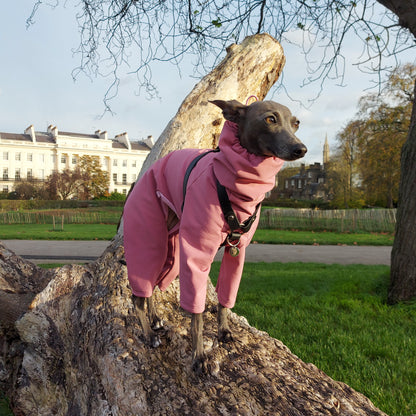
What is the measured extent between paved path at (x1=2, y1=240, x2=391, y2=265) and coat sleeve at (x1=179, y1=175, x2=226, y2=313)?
10.2 metres

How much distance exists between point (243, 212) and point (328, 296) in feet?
15.9

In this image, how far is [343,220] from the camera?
2319 cm

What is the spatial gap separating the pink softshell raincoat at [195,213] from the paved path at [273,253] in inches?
385

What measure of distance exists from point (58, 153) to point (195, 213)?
276ft

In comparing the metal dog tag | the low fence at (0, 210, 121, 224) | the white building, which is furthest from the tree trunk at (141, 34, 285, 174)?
the white building

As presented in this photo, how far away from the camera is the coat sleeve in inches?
84.5

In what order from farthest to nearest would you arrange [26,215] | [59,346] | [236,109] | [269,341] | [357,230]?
[26,215] < [357,230] < [59,346] < [269,341] < [236,109]

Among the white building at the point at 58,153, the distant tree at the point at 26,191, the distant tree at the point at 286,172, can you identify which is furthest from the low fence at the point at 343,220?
the white building at the point at 58,153

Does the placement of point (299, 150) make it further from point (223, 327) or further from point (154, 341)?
point (154, 341)

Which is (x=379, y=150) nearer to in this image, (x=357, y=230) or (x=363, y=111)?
(x=363, y=111)

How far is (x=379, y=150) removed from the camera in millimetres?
32406

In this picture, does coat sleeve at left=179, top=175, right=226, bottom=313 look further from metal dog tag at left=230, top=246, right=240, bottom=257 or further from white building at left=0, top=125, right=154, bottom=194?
white building at left=0, top=125, right=154, bottom=194

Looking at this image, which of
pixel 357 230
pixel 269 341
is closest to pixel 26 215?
pixel 357 230

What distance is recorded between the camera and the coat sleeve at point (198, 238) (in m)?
2.15
